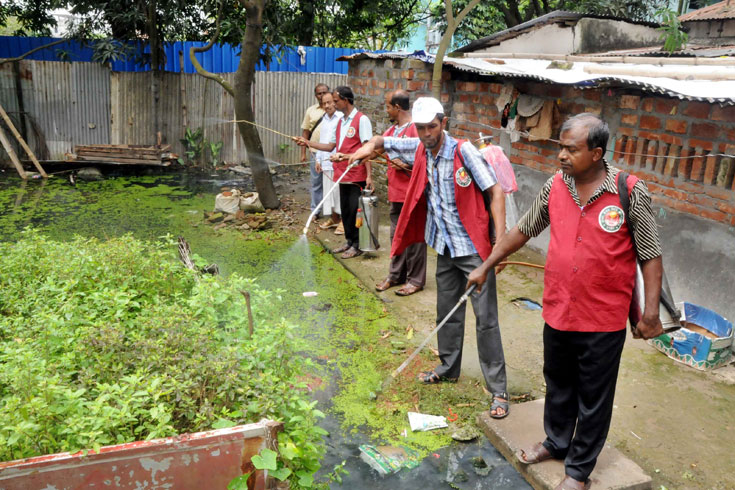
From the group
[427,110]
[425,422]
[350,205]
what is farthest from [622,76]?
[425,422]

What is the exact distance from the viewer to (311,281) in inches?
261

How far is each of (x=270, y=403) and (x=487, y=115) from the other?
6338 millimetres

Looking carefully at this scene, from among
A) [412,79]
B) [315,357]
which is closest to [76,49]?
[412,79]

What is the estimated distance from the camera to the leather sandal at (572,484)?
3213 mm

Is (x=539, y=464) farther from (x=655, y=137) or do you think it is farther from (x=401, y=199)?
(x=655, y=137)

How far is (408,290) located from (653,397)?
2547 millimetres

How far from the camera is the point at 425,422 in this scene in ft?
13.0

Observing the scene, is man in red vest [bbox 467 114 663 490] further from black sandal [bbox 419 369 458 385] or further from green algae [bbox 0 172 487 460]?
black sandal [bbox 419 369 458 385]

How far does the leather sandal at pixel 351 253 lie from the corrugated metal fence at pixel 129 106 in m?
6.30

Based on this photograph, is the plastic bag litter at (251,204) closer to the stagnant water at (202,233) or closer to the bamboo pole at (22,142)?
the stagnant water at (202,233)

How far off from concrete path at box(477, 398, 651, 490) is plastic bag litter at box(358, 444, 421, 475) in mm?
541

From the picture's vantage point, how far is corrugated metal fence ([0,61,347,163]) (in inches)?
464

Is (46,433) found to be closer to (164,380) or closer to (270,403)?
(164,380)

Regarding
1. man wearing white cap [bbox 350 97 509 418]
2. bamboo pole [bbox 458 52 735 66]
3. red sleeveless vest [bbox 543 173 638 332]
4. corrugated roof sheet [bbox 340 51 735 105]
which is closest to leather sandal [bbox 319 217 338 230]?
corrugated roof sheet [bbox 340 51 735 105]
